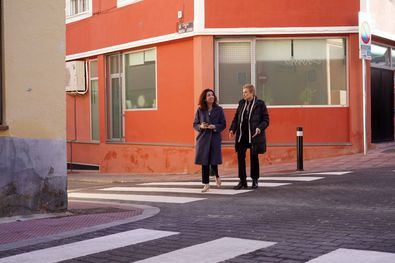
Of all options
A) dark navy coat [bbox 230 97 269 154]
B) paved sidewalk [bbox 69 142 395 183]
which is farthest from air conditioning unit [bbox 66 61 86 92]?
dark navy coat [bbox 230 97 269 154]

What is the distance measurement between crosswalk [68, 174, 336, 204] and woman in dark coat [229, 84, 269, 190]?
0.46m

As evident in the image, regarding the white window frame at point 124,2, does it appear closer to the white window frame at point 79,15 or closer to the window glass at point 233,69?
the white window frame at point 79,15

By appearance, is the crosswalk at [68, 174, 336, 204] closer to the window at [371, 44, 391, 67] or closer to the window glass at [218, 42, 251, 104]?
the window glass at [218, 42, 251, 104]

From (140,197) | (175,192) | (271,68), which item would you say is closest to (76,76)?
(271,68)

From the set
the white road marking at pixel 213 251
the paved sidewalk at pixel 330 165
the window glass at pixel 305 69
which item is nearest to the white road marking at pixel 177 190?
the paved sidewalk at pixel 330 165

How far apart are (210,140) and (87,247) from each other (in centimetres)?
467

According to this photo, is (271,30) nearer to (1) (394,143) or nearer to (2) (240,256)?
(1) (394,143)

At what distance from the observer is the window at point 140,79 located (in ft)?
61.2

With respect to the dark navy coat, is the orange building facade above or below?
above

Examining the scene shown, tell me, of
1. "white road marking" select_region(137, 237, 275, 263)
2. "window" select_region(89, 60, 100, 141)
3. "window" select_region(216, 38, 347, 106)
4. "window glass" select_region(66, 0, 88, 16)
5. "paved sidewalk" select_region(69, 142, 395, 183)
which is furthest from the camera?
"window glass" select_region(66, 0, 88, 16)

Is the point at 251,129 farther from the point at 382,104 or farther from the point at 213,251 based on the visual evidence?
the point at 382,104

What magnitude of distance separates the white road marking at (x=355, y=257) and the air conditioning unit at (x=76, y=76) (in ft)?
56.8

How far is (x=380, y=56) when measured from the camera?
18328 mm

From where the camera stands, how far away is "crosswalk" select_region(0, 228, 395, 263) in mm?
5414
